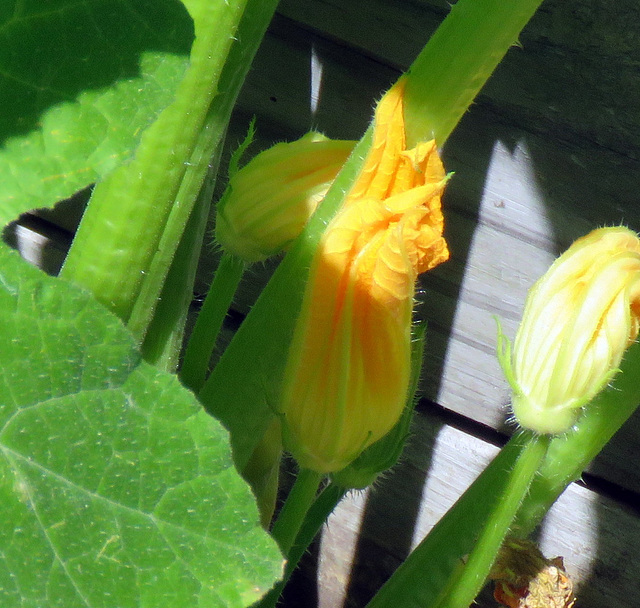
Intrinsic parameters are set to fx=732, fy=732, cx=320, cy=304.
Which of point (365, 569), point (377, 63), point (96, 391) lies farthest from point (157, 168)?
point (365, 569)

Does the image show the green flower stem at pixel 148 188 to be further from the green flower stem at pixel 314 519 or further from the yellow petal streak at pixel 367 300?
the green flower stem at pixel 314 519

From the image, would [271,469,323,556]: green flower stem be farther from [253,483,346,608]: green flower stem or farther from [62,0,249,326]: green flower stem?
[62,0,249,326]: green flower stem

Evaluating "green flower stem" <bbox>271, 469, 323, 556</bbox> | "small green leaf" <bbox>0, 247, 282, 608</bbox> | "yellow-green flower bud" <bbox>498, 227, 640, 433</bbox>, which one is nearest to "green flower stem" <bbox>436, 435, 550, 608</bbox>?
"yellow-green flower bud" <bbox>498, 227, 640, 433</bbox>

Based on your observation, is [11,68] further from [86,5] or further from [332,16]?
[332,16]

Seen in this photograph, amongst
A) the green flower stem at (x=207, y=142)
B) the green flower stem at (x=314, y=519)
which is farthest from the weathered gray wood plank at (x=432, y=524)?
the green flower stem at (x=207, y=142)

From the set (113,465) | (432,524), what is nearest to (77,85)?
(113,465)

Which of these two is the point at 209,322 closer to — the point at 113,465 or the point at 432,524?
the point at 113,465

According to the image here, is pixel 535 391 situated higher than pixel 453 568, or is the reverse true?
pixel 535 391
